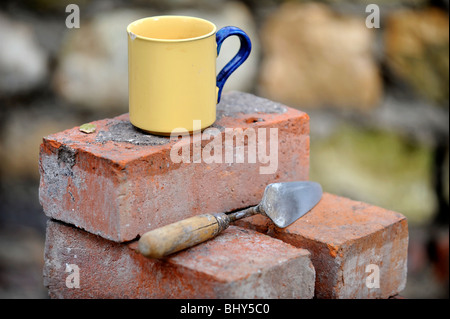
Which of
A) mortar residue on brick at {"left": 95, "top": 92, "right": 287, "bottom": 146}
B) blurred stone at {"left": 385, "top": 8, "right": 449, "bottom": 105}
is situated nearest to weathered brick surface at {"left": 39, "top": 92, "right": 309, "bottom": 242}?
mortar residue on brick at {"left": 95, "top": 92, "right": 287, "bottom": 146}

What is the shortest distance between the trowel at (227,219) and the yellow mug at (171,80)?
13cm

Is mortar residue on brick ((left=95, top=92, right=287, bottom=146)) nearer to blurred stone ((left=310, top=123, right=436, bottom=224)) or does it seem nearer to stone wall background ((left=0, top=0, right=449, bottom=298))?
stone wall background ((left=0, top=0, right=449, bottom=298))

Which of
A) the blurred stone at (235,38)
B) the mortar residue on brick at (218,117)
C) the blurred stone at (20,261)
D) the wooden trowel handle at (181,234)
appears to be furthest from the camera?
the blurred stone at (20,261)

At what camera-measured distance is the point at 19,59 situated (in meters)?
1.62

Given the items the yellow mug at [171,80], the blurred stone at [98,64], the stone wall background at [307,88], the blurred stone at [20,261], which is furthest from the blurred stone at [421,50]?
the blurred stone at [20,261]

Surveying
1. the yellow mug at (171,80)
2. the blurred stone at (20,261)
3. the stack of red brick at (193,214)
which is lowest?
the blurred stone at (20,261)

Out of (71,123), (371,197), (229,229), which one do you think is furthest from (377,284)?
(71,123)

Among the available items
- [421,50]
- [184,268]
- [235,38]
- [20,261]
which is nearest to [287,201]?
[184,268]

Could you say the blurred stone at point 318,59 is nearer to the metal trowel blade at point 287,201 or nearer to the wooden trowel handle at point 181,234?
the metal trowel blade at point 287,201

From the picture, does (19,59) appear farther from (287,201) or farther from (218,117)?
(287,201)

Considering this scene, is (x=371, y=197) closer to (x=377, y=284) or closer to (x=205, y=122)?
(x=377, y=284)

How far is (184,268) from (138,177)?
129 millimetres

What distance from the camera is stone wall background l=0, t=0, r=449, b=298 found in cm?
161

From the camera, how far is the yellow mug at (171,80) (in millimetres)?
1001
